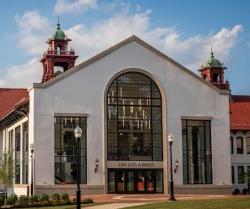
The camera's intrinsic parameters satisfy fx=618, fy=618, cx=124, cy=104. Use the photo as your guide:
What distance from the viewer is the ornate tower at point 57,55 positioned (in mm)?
83688

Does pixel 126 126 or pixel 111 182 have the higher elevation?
pixel 126 126

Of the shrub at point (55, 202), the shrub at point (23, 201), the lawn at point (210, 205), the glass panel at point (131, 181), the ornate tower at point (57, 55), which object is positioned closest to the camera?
the lawn at point (210, 205)

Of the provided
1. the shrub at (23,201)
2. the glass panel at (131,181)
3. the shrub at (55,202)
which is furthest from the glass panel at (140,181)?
the shrub at (55,202)

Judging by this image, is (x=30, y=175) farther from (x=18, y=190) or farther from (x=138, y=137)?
(x=138, y=137)

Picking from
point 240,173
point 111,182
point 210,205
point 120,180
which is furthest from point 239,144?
point 210,205

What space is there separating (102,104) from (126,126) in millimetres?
3047

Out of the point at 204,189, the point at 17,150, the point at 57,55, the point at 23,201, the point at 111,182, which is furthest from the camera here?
the point at 57,55

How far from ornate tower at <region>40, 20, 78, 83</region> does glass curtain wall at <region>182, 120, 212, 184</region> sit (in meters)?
30.3

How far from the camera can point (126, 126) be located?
56125 mm

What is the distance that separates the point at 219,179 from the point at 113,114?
38.8 ft

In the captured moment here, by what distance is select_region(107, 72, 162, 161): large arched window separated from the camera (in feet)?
182

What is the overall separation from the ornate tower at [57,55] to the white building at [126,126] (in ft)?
80.7

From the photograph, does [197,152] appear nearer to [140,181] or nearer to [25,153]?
[140,181]

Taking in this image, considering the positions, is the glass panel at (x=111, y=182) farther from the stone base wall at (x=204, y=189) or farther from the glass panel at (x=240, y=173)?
the glass panel at (x=240, y=173)
